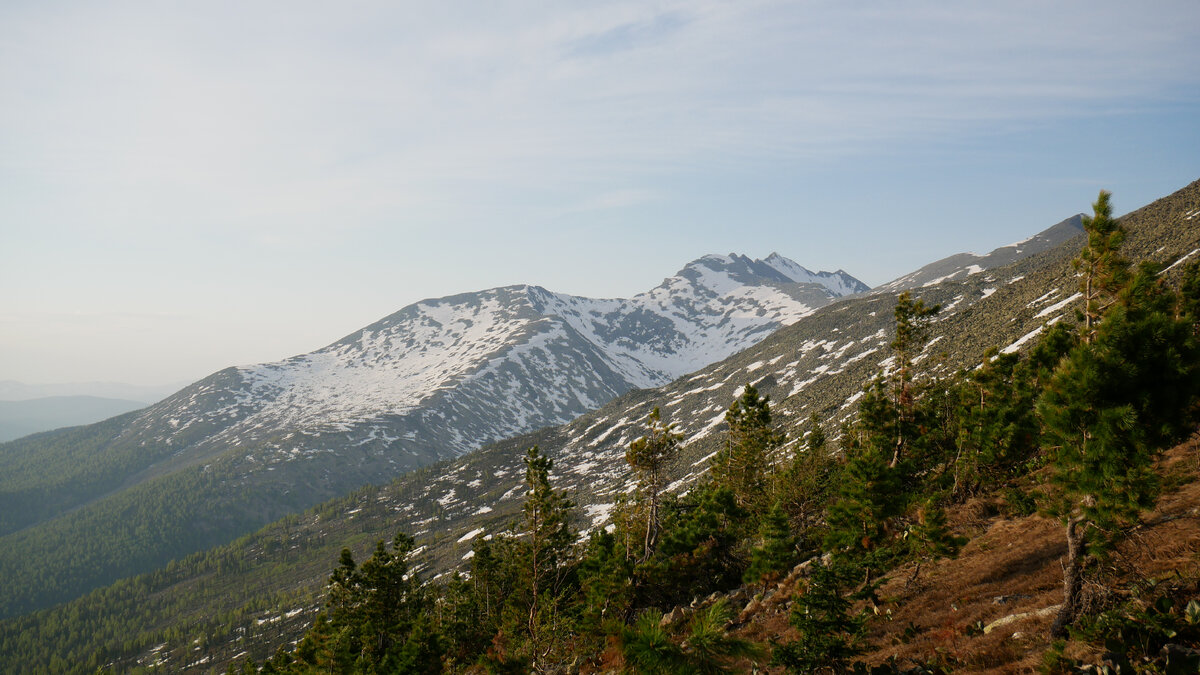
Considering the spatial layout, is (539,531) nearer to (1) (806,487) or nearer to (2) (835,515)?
(2) (835,515)

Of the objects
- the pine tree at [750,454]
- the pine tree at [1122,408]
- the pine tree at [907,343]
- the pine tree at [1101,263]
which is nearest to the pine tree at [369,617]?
the pine tree at [750,454]

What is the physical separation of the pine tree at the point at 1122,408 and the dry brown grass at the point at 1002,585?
0.92 metres

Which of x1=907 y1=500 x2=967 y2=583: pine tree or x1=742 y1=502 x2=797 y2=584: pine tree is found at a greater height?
x1=907 y1=500 x2=967 y2=583: pine tree

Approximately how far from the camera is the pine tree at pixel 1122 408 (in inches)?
430

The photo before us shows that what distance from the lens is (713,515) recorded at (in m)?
37.7

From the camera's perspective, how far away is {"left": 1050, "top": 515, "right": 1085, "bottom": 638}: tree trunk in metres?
12.3

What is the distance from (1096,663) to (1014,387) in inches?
1177

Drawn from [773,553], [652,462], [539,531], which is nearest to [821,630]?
[773,553]

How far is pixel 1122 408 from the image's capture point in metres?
10.8

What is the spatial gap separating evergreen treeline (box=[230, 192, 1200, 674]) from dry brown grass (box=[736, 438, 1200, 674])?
102 centimetres

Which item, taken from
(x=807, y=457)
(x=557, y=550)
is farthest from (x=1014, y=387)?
(x=557, y=550)

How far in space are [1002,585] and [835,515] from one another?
8806 millimetres

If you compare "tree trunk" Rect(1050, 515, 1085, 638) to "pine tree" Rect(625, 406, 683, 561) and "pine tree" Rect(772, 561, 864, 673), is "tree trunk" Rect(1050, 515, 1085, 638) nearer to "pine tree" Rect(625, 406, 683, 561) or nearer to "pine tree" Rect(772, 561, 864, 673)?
"pine tree" Rect(772, 561, 864, 673)

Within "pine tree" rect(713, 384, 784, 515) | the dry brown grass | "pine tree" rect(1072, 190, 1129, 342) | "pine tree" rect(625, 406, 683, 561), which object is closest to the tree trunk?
the dry brown grass
